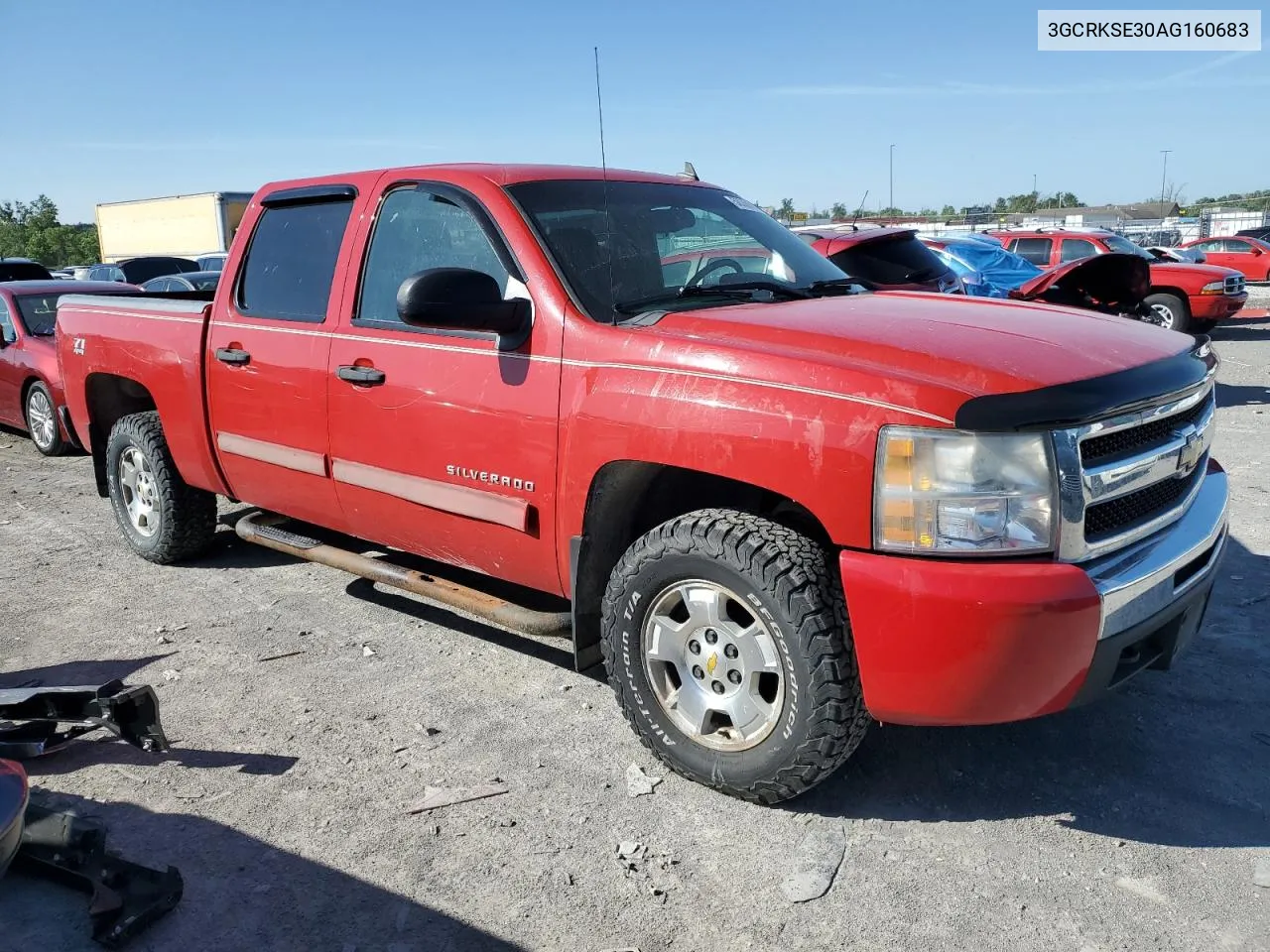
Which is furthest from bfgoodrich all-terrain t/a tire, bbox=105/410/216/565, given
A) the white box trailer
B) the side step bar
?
the white box trailer

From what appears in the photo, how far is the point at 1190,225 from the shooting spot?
43.3 m

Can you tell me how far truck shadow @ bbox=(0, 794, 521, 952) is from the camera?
8.35ft

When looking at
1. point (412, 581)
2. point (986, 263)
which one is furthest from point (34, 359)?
point (986, 263)

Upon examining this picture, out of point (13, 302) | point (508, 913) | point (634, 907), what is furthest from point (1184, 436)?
point (13, 302)

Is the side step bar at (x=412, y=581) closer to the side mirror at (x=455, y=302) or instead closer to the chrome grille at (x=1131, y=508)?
the side mirror at (x=455, y=302)

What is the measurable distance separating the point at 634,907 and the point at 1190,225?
4834 centimetres

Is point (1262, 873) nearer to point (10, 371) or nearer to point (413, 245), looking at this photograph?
point (413, 245)

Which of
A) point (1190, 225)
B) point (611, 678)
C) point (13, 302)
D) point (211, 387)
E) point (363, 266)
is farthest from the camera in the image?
point (1190, 225)

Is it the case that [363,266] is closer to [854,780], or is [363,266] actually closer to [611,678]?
[611,678]

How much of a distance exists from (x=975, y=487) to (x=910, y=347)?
0.47 meters

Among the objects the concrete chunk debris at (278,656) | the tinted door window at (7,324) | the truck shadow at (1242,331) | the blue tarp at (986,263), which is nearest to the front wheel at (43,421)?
the tinted door window at (7,324)

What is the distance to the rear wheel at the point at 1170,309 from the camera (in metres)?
14.9

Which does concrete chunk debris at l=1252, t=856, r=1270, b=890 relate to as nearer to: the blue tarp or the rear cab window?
the rear cab window

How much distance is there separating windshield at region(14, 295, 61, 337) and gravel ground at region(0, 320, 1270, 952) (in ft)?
19.3
